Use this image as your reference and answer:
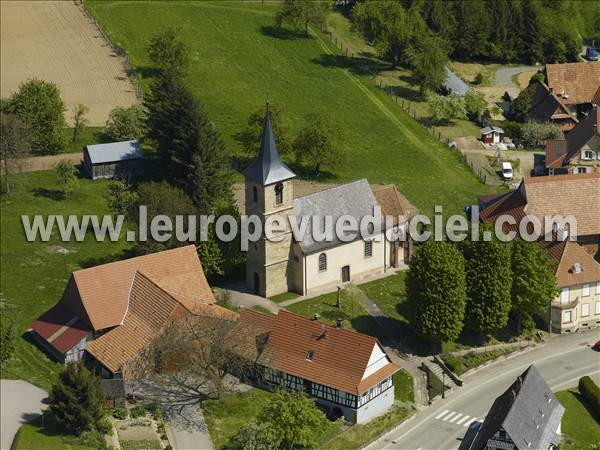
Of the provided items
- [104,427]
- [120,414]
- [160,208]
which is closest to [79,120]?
[160,208]

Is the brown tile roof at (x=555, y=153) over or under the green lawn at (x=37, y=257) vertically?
over

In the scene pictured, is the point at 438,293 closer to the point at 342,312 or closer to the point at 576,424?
the point at 342,312

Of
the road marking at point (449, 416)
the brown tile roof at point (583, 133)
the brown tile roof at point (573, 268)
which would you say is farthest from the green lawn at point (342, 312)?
the brown tile roof at point (583, 133)

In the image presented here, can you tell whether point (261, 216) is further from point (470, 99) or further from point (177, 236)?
point (470, 99)

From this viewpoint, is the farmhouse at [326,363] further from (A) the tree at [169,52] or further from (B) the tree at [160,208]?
(A) the tree at [169,52]

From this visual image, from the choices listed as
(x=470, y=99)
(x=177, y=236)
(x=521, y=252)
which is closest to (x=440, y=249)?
(x=521, y=252)

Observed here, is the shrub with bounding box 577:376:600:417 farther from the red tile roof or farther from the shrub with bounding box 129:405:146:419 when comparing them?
the red tile roof
